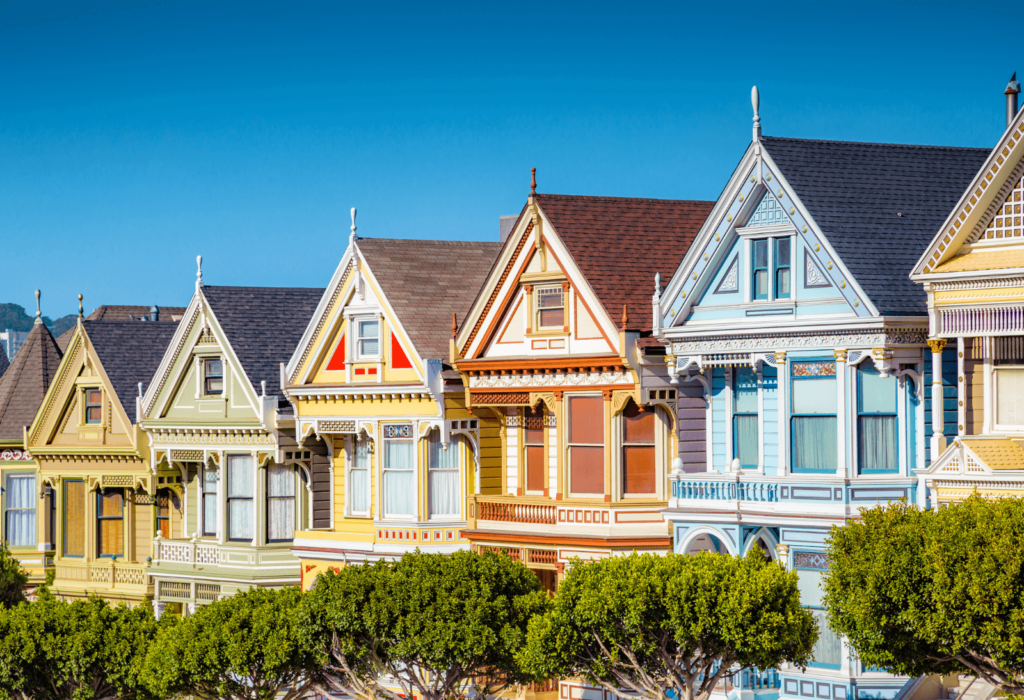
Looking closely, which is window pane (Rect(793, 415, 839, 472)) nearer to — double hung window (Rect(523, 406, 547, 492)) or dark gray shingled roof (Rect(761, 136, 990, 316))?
dark gray shingled roof (Rect(761, 136, 990, 316))

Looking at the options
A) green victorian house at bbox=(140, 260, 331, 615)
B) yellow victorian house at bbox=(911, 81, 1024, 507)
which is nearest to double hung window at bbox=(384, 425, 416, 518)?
green victorian house at bbox=(140, 260, 331, 615)

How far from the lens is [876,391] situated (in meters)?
32.9

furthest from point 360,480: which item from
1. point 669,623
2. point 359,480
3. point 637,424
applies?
point 669,623

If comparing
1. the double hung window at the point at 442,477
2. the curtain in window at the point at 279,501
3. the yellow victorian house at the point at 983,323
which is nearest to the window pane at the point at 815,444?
the yellow victorian house at the point at 983,323

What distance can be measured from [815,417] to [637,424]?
5174 millimetres

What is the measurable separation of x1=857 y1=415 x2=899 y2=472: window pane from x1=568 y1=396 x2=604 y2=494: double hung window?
6.89 metres

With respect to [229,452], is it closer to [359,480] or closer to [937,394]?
[359,480]

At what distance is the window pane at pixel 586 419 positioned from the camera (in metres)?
38.2

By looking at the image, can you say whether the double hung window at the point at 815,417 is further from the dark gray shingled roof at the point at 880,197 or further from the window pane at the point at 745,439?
the dark gray shingled roof at the point at 880,197

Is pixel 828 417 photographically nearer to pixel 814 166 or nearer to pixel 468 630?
pixel 814 166

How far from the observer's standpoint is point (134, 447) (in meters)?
49.6

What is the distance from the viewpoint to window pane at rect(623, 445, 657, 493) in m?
37.8

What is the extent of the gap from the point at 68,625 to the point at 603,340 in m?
13.2

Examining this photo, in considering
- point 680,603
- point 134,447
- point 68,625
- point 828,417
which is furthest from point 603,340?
point 134,447
